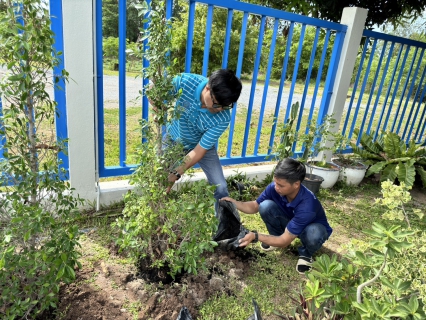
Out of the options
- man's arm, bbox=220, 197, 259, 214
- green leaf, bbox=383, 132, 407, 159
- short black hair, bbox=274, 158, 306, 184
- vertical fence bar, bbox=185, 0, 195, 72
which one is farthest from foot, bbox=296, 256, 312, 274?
green leaf, bbox=383, 132, 407, 159

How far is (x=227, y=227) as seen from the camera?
8.14 ft

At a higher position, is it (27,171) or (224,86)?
(224,86)

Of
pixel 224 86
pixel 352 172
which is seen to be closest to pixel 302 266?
pixel 224 86

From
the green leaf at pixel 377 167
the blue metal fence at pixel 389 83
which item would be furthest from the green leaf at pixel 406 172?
the blue metal fence at pixel 389 83

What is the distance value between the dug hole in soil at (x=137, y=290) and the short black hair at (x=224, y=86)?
123 centimetres

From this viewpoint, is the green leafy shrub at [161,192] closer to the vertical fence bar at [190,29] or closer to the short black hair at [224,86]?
the short black hair at [224,86]

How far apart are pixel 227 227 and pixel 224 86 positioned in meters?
1.11

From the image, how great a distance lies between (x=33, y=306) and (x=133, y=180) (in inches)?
33.9

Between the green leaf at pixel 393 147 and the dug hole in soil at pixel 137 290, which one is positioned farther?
the green leaf at pixel 393 147

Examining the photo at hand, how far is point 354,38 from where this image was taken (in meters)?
4.09

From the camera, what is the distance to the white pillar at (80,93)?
2.44 meters

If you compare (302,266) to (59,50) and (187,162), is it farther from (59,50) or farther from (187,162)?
(59,50)

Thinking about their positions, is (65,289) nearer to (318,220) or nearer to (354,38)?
(318,220)

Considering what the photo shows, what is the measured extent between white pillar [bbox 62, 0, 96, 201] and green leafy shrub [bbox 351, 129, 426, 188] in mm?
3772
